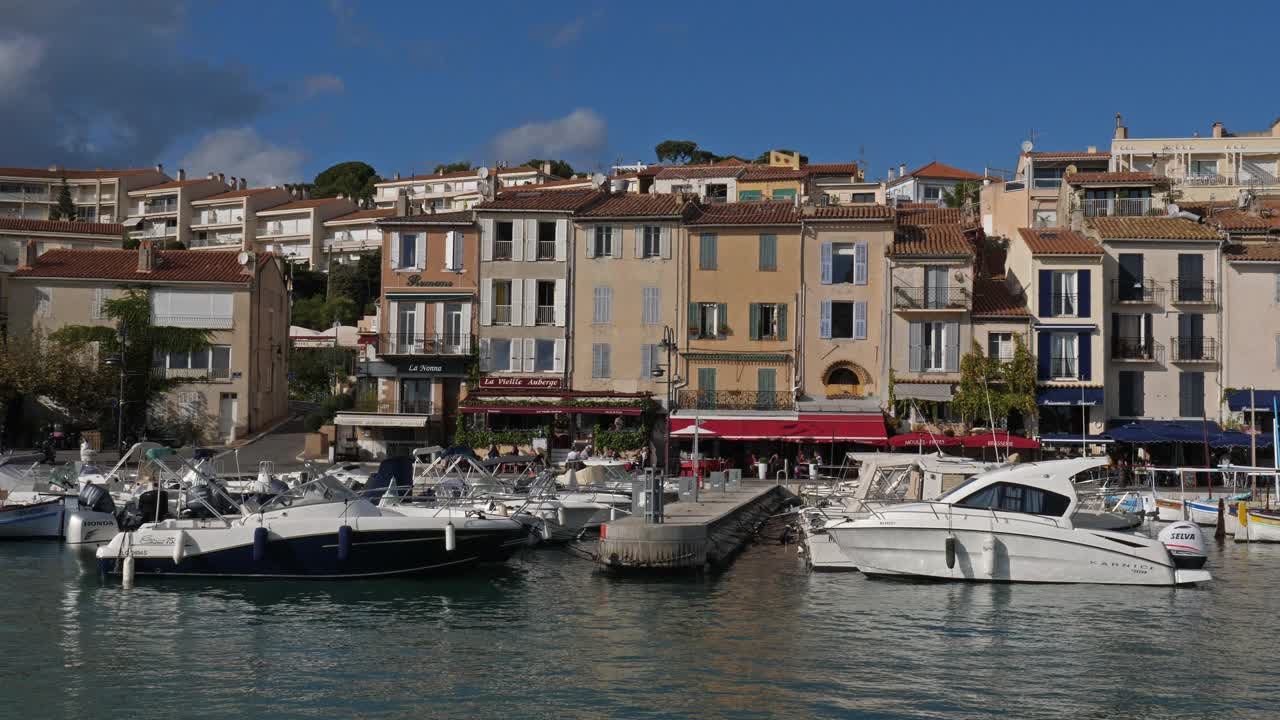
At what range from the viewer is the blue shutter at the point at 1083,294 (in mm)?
53531

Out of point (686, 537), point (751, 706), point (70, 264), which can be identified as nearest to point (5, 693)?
point (751, 706)

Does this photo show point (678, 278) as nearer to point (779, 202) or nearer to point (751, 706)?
point (779, 202)

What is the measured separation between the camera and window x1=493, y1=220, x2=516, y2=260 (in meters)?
56.4

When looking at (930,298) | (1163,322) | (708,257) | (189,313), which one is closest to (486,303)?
(708,257)

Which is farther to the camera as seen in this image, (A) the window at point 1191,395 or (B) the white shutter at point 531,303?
(B) the white shutter at point 531,303

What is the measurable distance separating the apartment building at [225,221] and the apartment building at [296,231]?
1016 mm

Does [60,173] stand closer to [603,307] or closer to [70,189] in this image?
[70,189]

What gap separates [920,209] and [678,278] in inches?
1058

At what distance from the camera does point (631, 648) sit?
22.5 m

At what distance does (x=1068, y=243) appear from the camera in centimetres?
5441

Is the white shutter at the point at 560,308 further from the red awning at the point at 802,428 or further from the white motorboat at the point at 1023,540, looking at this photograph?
the white motorboat at the point at 1023,540

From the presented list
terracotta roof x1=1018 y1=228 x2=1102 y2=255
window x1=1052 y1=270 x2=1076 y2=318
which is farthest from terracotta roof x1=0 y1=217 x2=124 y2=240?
window x1=1052 y1=270 x2=1076 y2=318

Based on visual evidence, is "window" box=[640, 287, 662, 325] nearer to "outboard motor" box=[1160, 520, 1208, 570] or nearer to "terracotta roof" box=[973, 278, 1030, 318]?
"terracotta roof" box=[973, 278, 1030, 318]

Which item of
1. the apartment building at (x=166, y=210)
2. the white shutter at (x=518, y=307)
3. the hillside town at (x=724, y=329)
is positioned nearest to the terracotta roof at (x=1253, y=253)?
the hillside town at (x=724, y=329)
